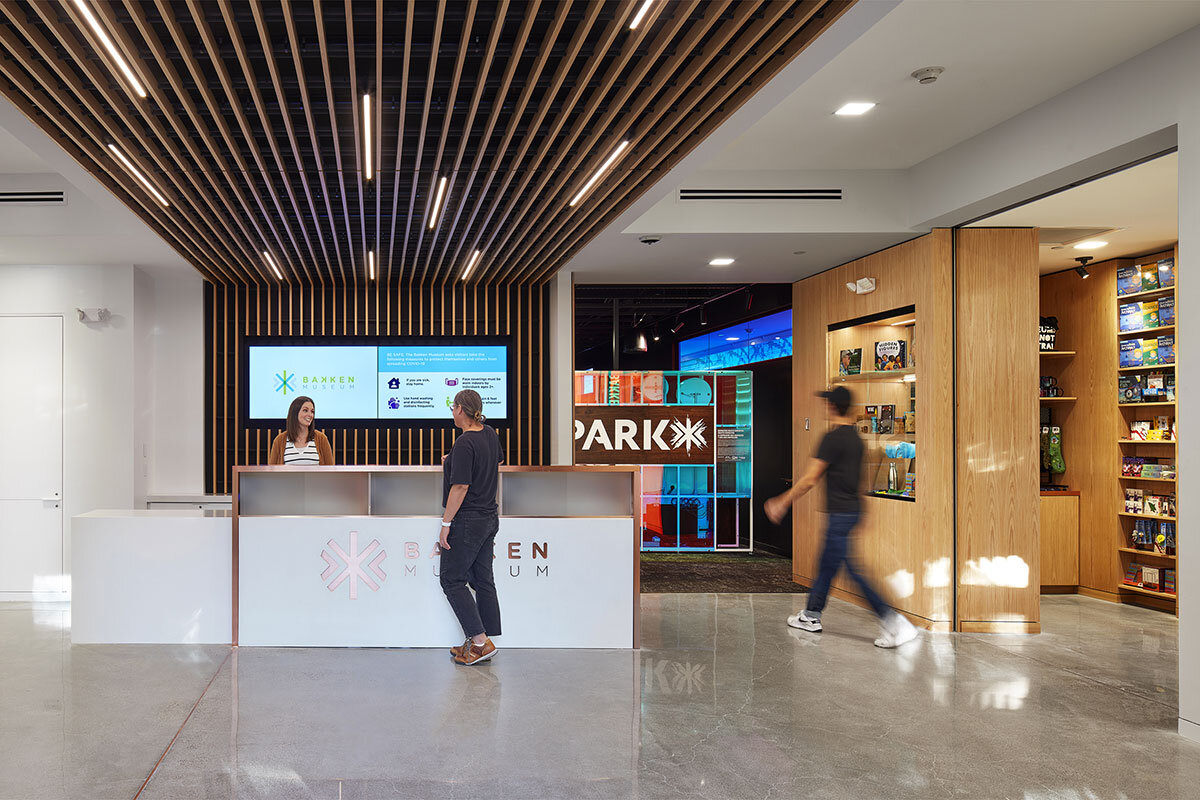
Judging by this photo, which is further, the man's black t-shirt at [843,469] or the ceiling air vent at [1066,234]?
the ceiling air vent at [1066,234]

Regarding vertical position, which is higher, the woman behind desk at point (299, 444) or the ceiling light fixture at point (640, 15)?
the ceiling light fixture at point (640, 15)

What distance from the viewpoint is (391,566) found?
5.62m

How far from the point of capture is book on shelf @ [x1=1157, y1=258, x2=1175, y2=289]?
23.2ft

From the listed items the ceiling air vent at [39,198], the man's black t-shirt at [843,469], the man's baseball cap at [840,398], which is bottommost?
the man's black t-shirt at [843,469]

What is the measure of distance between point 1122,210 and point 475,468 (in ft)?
15.1

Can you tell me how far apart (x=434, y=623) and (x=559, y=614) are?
31.1 inches

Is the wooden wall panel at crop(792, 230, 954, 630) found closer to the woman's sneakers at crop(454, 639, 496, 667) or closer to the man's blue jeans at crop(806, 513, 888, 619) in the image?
the man's blue jeans at crop(806, 513, 888, 619)

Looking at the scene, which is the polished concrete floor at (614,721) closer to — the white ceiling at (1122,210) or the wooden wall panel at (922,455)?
the wooden wall panel at (922,455)

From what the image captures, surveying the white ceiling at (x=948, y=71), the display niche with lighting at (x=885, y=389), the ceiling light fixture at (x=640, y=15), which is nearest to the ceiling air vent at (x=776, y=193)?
the white ceiling at (x=948, y=71)

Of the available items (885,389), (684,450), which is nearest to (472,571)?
(885,389)

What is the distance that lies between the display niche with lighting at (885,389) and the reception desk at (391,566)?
7.77ft

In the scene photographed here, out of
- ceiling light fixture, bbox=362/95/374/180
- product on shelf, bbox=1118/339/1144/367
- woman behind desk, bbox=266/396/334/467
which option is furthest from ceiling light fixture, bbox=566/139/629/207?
product on shelf, bbox=1118/339/1144/367

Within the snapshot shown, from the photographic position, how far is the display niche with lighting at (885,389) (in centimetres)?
673

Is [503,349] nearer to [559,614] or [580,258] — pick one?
[580,258]
